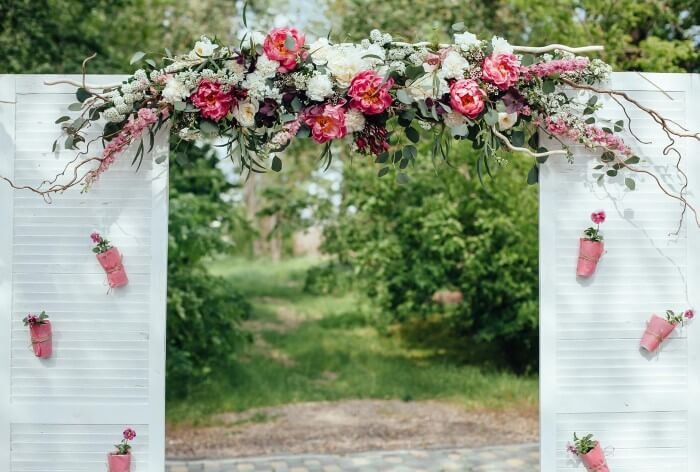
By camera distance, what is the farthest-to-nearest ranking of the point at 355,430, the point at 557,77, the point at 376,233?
the point at 376,233 → the point at 355,430 → the point at 557,77

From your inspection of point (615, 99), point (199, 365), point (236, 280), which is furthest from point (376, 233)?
point (236, 280)

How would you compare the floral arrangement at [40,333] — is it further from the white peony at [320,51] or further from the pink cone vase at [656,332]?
the pink cone vase at [656,332]

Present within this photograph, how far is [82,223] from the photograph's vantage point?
2895 mm

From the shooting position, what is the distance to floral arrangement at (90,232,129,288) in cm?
283

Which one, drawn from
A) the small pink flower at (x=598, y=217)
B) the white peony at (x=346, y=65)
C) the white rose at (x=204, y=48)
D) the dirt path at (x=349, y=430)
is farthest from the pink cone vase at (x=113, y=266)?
the dirt path at (x=349, y=430)

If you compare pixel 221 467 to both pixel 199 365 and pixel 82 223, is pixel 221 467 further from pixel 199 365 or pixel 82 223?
pixel 82 223

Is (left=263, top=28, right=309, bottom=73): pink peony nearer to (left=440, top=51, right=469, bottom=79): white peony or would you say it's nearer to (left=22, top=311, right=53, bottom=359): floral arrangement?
(left=440, top=51, right=469, bottom=79): white peony

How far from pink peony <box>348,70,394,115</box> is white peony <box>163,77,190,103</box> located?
1.95ft

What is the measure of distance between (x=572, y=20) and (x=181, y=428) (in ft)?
14.7

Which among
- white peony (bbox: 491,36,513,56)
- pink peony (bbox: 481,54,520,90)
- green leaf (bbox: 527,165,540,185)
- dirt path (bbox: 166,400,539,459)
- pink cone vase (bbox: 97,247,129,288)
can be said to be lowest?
dirt path (bbox: 166,400,539,459)

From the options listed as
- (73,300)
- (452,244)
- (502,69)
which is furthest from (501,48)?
(452,244)

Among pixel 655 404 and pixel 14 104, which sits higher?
pixel 14 104

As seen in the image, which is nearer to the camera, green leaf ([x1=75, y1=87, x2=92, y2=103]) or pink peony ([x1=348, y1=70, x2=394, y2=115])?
pink peony ([x1=348, y1=70, x2=394, y2=115])

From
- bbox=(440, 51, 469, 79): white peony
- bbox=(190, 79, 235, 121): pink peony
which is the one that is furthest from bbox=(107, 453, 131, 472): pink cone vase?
bbox=(440, 51, 469, 79): white peony
